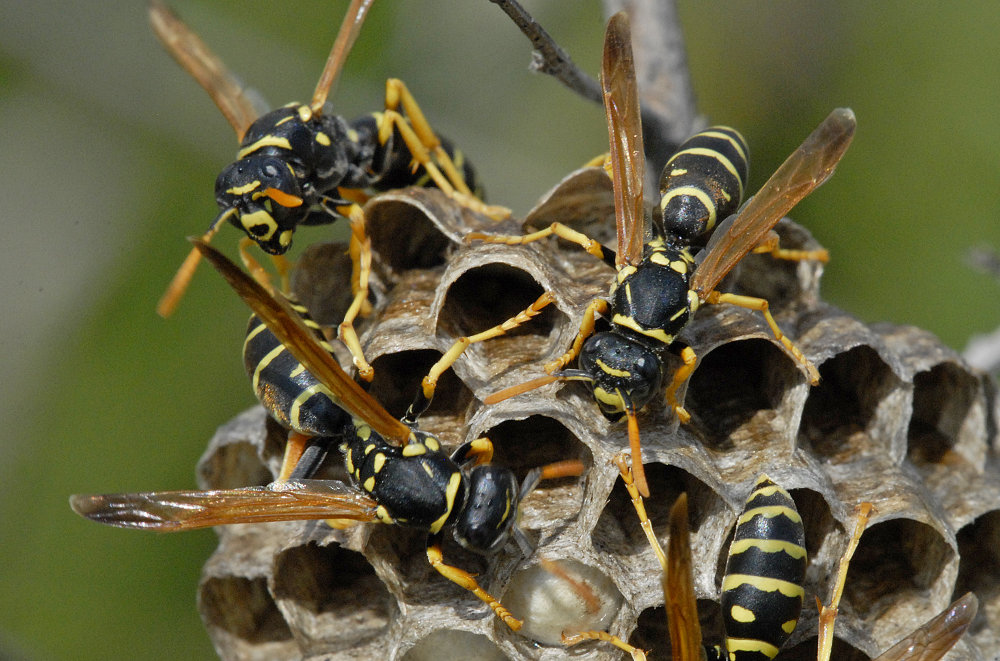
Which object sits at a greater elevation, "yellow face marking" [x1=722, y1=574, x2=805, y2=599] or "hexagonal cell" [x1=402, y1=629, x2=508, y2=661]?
"yellow face marking" [x1=722, y1=574, x2=805, y2=599]

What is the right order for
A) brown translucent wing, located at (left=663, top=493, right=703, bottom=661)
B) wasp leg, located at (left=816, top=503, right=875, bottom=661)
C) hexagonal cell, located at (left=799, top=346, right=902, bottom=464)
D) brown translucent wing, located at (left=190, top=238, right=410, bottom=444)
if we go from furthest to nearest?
1. hexagonal cell, located at (left=799, top=346, right=902, bottom=464)
2. wasp leg, located at (left=816, top=503, right=875, bottom=661)
3. brown translucent wing, located at (left=190, top=238, right=410, bottom=444)
4. brown translucent wing, located at (left=663, top=493, right=703, bottom=661)

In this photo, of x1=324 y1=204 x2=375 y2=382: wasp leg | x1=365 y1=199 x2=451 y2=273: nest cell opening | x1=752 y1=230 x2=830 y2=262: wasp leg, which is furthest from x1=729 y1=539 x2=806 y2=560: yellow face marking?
x1=365 y1=199 x2=451 y2=273: nest cell opening

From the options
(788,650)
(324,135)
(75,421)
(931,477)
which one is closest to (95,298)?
(75,421)

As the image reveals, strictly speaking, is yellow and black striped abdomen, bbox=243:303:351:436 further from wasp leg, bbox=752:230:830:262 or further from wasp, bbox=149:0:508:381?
wasp leg, bbox=752:230:830:262

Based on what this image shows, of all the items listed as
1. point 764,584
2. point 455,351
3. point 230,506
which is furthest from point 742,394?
point 230,506

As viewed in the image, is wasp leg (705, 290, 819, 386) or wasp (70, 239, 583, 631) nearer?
wasp (70, 239, 583, 631)

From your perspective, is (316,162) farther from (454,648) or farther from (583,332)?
(454,648)

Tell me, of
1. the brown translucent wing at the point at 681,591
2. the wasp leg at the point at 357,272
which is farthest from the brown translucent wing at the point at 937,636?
the wasp leg at the point at 357,272

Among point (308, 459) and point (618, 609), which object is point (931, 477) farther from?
point (308, 459)

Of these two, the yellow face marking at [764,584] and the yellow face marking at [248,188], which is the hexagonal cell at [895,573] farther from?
the yellow face marking at [248,188]
